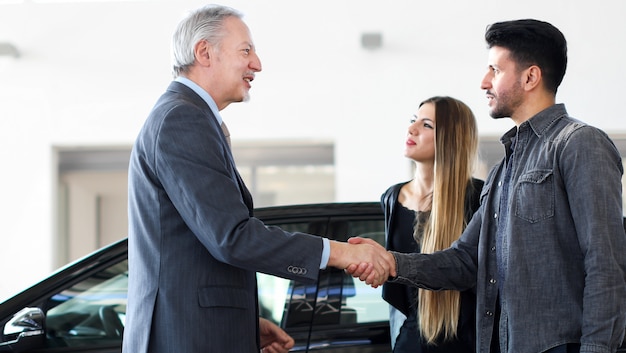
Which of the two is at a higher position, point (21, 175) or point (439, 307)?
point (21, 175)

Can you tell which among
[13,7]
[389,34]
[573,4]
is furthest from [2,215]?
[573,4]

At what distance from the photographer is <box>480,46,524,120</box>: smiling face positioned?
303 cm

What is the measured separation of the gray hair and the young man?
891mm

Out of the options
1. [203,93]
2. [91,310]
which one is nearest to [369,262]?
[203,93]

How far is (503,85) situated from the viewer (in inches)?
120

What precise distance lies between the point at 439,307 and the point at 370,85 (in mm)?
5327

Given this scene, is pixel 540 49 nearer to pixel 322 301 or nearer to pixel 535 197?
pixel 535 197

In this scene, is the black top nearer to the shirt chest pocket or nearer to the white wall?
the shirt chest pocket

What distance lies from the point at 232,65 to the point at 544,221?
3.76 feet

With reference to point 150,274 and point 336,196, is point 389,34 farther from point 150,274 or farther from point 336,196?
point 150,274

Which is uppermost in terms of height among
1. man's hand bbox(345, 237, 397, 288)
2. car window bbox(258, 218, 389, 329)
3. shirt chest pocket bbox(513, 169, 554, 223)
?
shirt chest pocket bbox(513, 169, 554, 223)

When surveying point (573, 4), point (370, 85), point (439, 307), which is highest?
point (573, 4)

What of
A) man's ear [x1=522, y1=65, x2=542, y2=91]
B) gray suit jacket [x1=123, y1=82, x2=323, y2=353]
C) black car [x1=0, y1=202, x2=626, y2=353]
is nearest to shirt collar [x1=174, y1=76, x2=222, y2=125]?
gray suit jacket [x1=123, y1=82, x2=323, y2=353]

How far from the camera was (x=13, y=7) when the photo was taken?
9273mm
